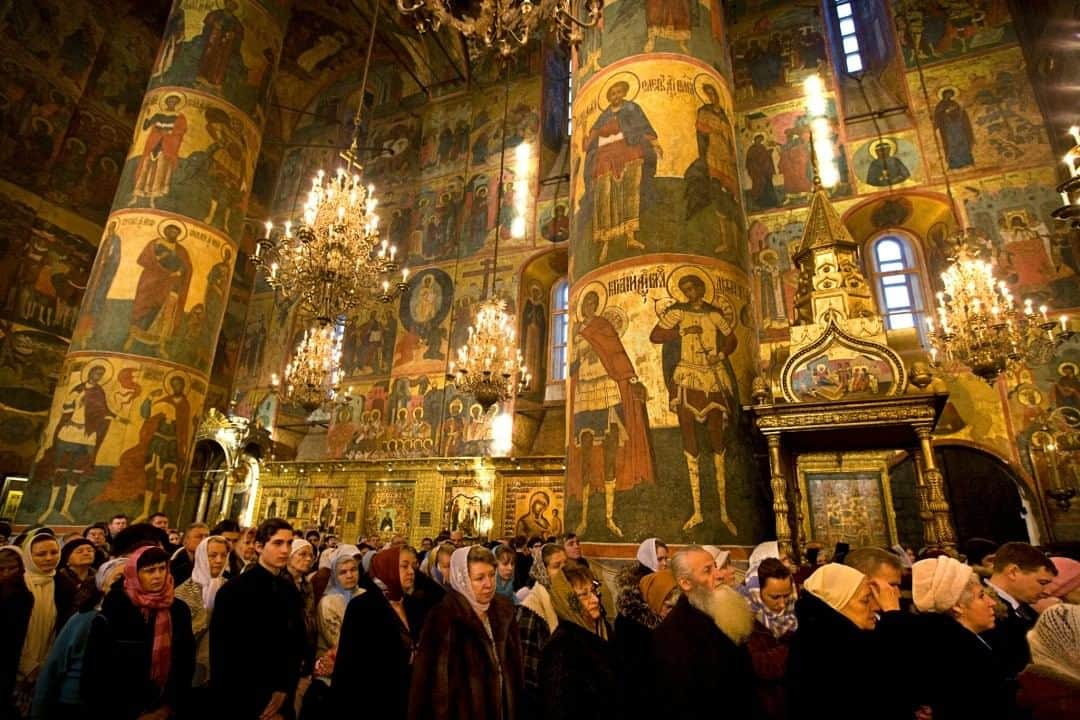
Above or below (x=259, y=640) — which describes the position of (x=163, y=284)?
above

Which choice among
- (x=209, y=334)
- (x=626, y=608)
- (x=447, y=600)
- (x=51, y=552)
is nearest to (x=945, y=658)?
(x=626, y=608)

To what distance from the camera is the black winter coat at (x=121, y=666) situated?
2.25 meters

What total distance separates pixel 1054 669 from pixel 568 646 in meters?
1.51

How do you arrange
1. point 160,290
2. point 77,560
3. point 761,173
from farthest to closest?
1. point 761,173
2. point 160,290
3. point 77,560

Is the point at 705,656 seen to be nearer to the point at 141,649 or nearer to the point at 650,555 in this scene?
the point at 650,555

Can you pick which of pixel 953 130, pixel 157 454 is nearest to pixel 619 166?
pixel 953 130

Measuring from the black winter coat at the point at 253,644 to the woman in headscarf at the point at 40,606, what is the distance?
1152 millimetres

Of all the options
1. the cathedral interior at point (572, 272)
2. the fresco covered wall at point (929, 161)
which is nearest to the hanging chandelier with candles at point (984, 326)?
the cathedral interior at point (572, 272)

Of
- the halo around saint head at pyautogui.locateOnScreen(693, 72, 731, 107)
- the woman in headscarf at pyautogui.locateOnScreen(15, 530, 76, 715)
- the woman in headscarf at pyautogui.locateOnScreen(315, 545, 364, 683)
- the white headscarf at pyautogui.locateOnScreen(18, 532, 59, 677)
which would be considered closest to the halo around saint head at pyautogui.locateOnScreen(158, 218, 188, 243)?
the woman in headscarf at pyautogui.locateOnScreen(15, 530, 76, 715)

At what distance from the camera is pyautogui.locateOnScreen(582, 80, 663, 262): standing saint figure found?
7.11m

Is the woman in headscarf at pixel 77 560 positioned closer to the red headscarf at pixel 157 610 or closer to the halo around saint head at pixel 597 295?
the red headscarf at pixel 157 610

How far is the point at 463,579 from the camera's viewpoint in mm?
2525

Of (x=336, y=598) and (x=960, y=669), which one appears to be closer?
(x=960, y=669)

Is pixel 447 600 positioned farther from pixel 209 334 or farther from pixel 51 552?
pixel 209 334
